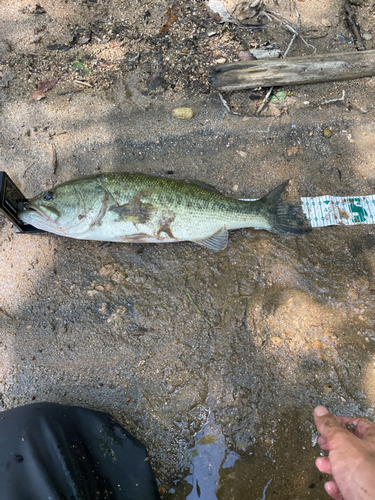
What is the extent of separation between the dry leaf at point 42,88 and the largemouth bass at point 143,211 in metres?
1.80

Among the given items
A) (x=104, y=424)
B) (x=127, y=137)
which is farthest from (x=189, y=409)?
(x=127, y=137)

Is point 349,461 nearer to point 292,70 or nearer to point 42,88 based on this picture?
point 292,70

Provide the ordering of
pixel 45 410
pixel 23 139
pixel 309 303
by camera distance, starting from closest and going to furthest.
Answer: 1. pixel 45 410
2. pixel 309 303
3. pixel 23 139

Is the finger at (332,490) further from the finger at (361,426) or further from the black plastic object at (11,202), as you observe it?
the black plastic object at (11,202)

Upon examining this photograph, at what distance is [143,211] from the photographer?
11.9 feet

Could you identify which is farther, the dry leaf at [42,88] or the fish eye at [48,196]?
the dry leaf at [42,88]

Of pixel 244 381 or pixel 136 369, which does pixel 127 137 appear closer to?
pixel 136 369

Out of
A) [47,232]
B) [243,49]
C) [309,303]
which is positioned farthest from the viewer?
[243,49]

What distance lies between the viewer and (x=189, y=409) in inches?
133

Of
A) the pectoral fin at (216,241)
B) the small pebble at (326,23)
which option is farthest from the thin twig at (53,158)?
the small pebble at (326,23)

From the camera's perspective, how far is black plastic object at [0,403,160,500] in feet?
8.39

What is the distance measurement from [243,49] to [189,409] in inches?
205

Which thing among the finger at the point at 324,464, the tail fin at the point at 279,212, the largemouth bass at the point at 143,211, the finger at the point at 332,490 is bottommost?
the finger at the point at 332,490

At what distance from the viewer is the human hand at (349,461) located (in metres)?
1.94
